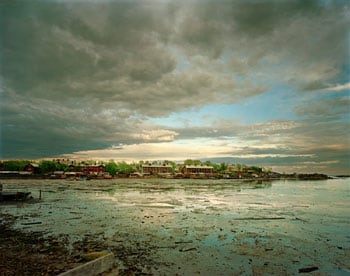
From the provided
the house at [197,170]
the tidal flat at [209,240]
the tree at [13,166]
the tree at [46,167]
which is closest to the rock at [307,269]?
the tidal flat at [209,240]

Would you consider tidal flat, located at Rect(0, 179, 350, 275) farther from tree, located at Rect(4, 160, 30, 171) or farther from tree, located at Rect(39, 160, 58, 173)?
tree, located at Rect(4, 160, 30, 171)

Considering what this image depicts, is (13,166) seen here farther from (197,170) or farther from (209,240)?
(209,240)

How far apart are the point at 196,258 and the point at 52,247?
5850mm

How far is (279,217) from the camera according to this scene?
741 inches

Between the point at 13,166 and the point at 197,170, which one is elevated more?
the point at 13,166

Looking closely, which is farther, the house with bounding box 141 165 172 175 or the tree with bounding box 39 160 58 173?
the house with bounding box 141 165 172 175

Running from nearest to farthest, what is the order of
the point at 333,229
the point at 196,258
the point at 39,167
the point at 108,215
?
the point at 196,258, the point at 333,229, the point at 108,215, the point at 39,167

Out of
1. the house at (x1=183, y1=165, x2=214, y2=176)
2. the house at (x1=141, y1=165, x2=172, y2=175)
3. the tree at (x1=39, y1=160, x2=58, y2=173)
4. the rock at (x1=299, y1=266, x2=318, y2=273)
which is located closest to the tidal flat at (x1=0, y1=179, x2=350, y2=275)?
the rock at (x1=299, y1=266, x2=318, y2=273)

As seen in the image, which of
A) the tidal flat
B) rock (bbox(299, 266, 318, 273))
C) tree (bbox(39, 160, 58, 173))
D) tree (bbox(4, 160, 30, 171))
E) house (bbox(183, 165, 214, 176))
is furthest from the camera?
house (bbox(183, 165, 214, 176))

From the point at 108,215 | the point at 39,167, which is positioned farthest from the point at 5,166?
the point at 108,215

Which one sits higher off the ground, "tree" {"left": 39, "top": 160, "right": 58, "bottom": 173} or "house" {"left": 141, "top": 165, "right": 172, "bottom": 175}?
"tree" {"left": 39, "top": 160, "right": 58, "bottom": 173}

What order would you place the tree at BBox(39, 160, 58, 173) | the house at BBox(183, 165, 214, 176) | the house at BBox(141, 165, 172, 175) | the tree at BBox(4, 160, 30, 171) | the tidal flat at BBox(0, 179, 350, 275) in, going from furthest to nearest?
the house at BBox(183, 165, 214, 176) < the house at BBox(141, 165, 172, 175) < the tree at BBox(4, 160, 30, 171) < the tree at BBox(39, 160, 58, 173) < the tidal flat at BBox(0, 179, 350, 275)

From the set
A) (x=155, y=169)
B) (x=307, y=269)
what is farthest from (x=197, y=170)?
(x=307, y=269)

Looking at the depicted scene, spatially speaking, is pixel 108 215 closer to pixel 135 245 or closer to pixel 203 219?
pixel 203 219
